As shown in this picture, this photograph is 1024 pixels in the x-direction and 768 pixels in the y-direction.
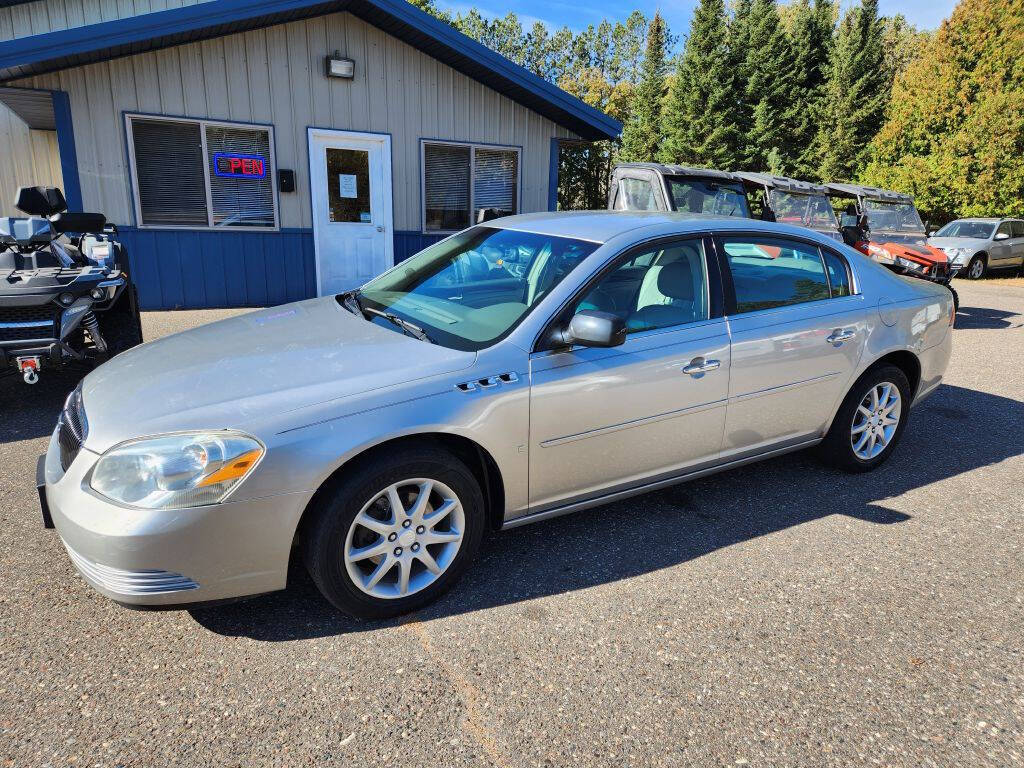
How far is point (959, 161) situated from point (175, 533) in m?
23.9

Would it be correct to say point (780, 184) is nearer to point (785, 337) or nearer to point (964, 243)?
point (785, 337)

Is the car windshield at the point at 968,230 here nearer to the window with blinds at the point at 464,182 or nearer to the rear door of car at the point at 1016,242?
the rear door of car at the point at 1016,242

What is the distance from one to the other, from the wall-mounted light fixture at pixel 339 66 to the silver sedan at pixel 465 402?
6.53m

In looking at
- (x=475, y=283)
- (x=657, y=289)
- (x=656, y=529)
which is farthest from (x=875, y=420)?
(x=475, y=283)

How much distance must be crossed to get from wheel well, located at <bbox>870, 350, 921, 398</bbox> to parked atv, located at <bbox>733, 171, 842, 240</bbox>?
627 centimetres

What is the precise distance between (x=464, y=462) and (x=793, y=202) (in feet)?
30.6

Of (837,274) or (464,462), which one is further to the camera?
(837,274)

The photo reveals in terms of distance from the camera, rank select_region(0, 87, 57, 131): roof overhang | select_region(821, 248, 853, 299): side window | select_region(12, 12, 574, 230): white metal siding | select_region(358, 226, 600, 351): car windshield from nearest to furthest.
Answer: select_region(358, 226, 600, 351): car windshield → select_region(821, 248, 853, 299): side window → select_region(0, 87, 57, 131): roof overhang → select_region(12, 12, 574, 230): white metal siding

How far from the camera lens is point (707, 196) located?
29.3 ft

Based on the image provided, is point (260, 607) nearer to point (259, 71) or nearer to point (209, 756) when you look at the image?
point (209, 756)

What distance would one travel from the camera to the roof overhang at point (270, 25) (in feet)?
23.4

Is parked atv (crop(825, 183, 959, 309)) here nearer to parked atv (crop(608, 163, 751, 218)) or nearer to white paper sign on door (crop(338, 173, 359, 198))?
parked atv (crop(608, 163, 751, 218))

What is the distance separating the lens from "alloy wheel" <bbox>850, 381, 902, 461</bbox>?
401 centimetres

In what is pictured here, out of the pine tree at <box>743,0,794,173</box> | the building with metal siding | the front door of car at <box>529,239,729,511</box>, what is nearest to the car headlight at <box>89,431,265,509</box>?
the front door of car at <box>529,239,729,511</box>
